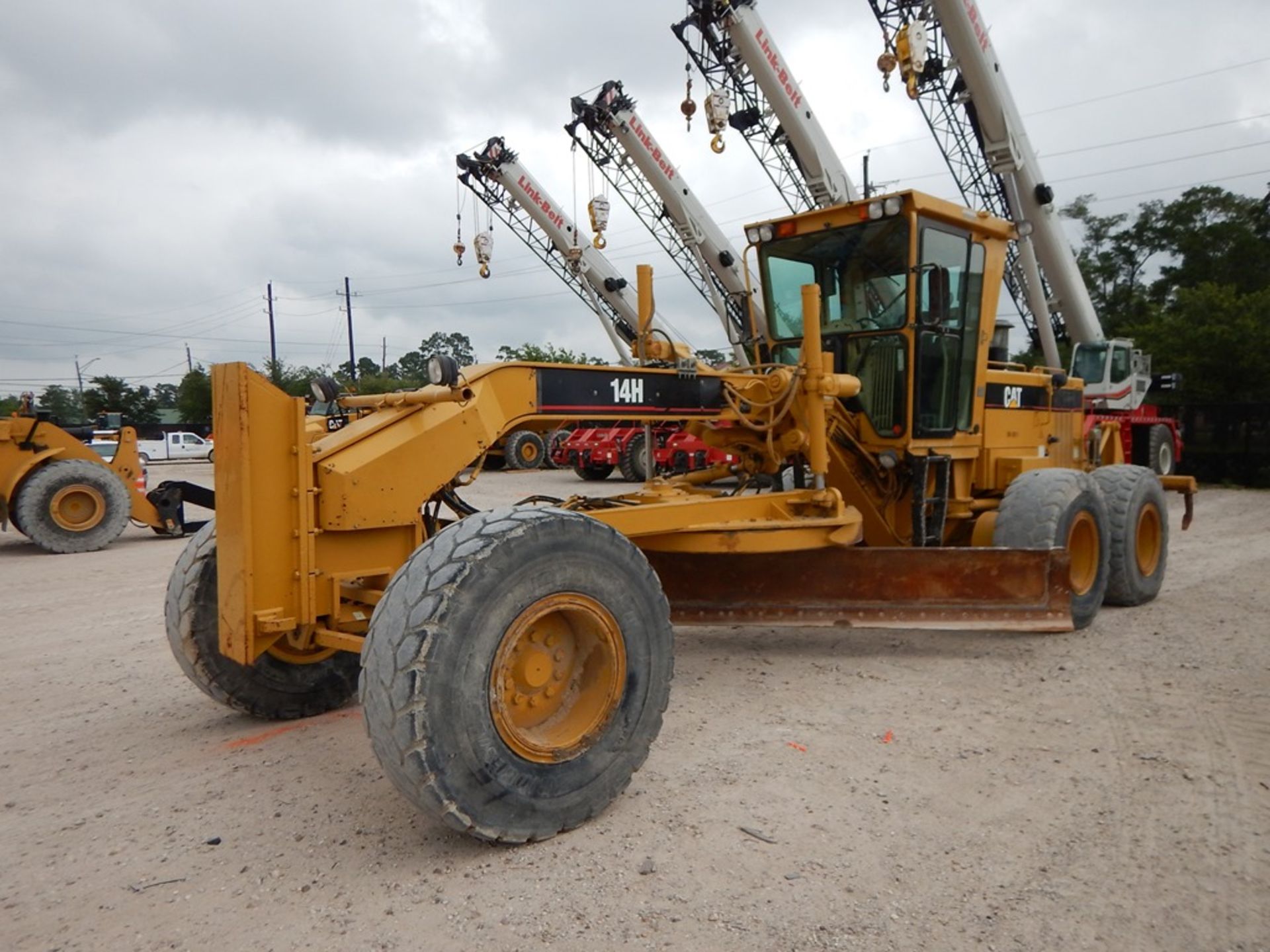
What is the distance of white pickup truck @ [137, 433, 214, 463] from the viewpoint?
1475 inches

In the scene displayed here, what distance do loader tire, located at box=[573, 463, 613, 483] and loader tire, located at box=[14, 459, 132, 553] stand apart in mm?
9929

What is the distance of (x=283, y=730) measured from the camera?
4.27 metres

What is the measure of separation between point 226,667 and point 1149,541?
20.7 ft

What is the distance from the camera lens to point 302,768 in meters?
3.81

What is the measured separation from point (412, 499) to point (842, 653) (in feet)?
9.97

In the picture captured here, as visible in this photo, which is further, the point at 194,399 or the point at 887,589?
the point at 194,399

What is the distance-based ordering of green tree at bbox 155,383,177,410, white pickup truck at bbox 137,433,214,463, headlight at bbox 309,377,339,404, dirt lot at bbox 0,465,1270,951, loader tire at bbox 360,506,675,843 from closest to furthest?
1. dirt lot at bbox 0,465,1270,951
2. loader tire at bbox 360,506,675,843
3. headlight at bbox 309,377,339,404
4. white pickup truck at bbox 137,433,214,463
5. green tree at bbox 155,383,177,410

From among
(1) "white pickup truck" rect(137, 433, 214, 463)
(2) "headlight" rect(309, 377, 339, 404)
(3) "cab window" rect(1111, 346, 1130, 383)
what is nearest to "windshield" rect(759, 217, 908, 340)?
(2) "headlight" rect(309, 377, 339, 404)

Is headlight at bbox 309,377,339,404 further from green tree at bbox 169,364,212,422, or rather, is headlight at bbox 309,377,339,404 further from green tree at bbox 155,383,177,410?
green tree at bbox 155,383,177,410

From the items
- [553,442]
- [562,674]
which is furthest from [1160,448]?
[562,674]

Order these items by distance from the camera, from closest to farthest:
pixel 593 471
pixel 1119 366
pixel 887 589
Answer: pixel 887 589 → pixel 1119 366 → pixel 593 471

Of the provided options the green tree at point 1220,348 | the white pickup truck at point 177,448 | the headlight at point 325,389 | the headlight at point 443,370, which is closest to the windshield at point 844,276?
the headlight at point 443,370

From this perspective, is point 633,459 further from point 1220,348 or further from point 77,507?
point 1220,348

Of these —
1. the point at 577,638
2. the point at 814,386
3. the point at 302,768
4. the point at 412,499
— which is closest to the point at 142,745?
the point at 302,768
